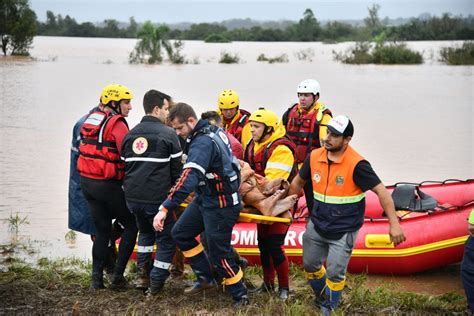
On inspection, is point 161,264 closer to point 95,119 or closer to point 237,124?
point 95,119

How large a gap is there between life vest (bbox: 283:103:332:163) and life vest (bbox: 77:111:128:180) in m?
2.57

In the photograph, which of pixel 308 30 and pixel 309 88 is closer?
pixel 309 88

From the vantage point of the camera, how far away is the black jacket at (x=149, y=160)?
22.0 feet

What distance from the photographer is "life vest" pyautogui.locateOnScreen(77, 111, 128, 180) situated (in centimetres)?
694

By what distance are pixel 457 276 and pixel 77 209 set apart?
3.80 metres

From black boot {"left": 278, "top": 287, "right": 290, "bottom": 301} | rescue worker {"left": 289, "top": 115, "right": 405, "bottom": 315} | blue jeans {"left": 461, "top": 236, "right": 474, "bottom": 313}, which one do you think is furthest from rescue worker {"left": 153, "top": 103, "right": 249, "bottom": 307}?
blue jeans {"left": 461, "top": 236, "right": 474, "bottom": 313}

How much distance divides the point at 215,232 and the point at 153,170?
75 cm

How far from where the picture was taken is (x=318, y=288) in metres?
6.62

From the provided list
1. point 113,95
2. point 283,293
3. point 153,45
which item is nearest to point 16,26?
point 153,45

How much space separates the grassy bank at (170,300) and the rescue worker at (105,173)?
317mm

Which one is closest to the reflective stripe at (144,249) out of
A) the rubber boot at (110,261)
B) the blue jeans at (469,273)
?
the rubber boot at (110,261)

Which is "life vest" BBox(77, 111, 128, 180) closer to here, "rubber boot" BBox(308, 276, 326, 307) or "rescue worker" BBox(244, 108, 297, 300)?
"rescue worker" BBox(244, 108, 297, 300)

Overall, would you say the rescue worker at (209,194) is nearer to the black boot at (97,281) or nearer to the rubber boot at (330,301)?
the rubber boot at (330,301)

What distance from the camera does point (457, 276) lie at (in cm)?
841
